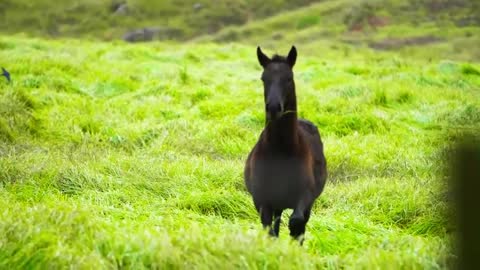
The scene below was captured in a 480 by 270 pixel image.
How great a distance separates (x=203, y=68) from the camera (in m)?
19.6

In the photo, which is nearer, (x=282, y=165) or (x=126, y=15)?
(x=282, y=165)

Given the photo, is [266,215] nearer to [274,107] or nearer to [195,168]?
[274,107]

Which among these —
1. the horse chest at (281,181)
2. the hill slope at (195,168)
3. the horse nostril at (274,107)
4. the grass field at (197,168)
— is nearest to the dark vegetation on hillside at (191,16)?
the hill slope at (195,168)

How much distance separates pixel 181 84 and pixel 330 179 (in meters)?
7.37

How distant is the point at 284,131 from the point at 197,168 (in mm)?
2748

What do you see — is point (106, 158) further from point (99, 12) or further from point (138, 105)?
point (99, 12)

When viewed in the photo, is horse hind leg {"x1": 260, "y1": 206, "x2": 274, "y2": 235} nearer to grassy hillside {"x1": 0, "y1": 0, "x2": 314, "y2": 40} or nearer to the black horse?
the black horse

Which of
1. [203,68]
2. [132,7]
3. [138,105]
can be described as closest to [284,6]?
[132,7]

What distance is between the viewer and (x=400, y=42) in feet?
235

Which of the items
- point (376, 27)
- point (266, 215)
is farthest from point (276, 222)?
point (376, 27)

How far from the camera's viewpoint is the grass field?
3895 mm

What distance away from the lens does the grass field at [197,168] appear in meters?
3.89

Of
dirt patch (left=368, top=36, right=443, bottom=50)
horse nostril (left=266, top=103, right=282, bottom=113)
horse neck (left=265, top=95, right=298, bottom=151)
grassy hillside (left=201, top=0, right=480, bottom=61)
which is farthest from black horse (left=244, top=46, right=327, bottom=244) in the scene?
dirt patch (left=368, top=36, right=443, bottom=50)

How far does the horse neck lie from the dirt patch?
210 feet
